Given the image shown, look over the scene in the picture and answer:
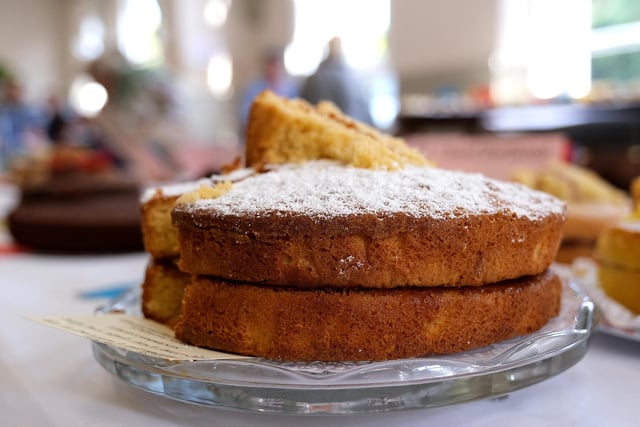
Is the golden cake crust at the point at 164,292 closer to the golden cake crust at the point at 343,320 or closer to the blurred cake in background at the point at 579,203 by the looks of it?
the golden cake crust at the point at 343,320

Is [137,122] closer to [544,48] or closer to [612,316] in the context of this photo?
[612,316]

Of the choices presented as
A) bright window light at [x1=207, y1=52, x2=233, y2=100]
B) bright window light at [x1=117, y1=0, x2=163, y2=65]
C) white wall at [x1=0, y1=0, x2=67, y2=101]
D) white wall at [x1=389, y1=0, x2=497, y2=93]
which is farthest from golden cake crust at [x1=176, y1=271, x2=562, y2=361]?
white wall at [x1=0, y1=0, x2=67, y2=101]

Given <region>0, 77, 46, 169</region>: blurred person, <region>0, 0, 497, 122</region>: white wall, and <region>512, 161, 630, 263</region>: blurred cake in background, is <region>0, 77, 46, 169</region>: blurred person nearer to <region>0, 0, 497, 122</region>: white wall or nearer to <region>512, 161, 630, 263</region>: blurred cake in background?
<region>0, 0, 497, 122</region>: white wall

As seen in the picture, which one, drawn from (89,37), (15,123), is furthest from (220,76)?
(89,37)

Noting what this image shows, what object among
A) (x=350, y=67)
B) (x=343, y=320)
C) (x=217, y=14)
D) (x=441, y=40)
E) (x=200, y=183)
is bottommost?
(x=343, y=320)

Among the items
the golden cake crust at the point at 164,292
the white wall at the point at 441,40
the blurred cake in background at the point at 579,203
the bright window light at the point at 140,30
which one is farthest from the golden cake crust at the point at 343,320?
the bright window light at the point at 140,30

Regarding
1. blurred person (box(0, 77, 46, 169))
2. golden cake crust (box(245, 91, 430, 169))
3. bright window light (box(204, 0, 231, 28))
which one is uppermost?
bright window light (box(204, 0, 231, 28))
